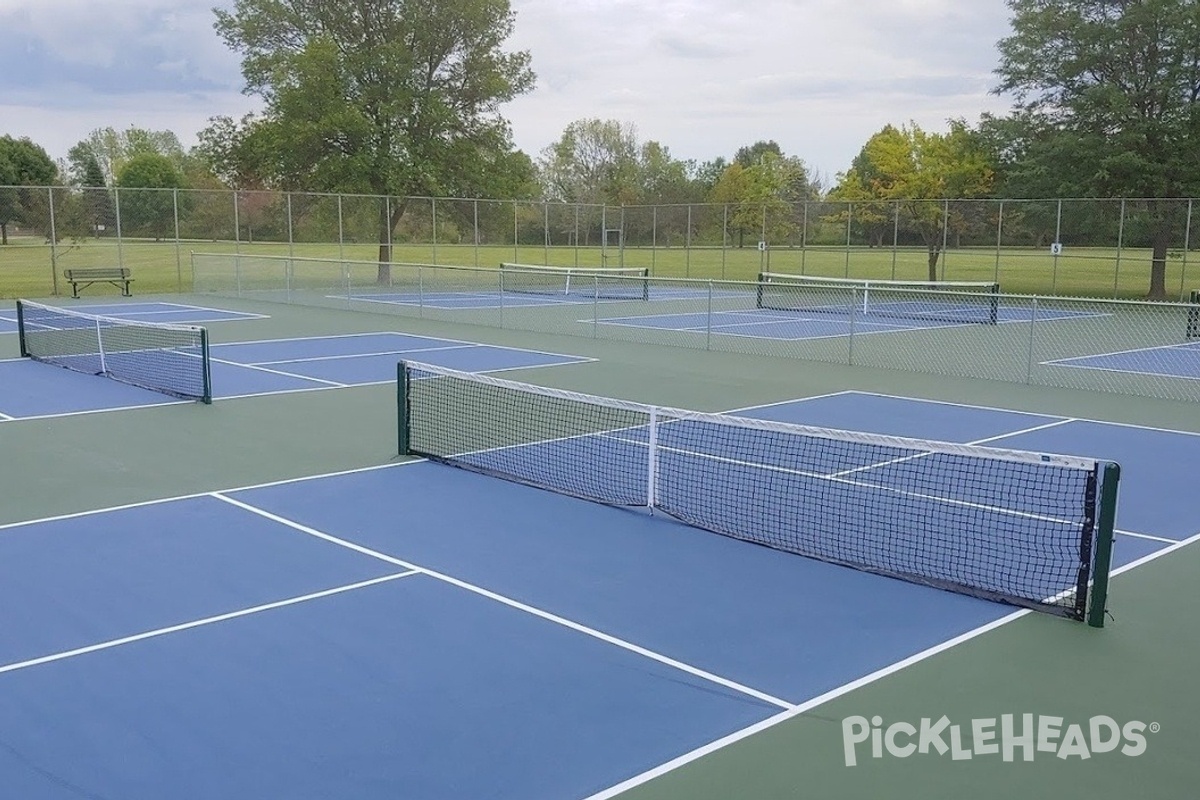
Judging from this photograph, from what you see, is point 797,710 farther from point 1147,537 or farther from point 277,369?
point 277,369

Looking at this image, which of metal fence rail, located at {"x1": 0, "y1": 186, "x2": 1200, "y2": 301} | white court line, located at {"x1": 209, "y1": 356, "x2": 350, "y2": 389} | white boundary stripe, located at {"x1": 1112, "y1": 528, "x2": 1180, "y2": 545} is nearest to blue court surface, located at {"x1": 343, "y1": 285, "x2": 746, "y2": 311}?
metal fence rail, located at {"x1": 0, "y1": 186, "x2": 1200, "y2": 301}

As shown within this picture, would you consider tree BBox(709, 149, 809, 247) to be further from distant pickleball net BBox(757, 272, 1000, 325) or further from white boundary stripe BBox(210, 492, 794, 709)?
white boundary stripe BBox(210, 492, 794, 709)

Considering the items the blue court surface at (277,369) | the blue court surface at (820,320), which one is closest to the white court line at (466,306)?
the blue court surface at (820,320)

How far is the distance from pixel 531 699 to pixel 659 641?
100 centimetres

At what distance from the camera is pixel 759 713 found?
5164 millimetres

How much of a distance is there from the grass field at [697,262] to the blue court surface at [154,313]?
188 inches

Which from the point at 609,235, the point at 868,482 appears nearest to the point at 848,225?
the point at 609,235

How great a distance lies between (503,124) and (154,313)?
63.7 ft

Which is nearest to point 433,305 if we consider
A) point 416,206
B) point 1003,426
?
point 416,206

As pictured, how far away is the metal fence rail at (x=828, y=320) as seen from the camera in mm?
17344

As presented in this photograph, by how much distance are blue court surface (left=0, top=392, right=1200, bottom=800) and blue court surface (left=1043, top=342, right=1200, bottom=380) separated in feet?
28.8

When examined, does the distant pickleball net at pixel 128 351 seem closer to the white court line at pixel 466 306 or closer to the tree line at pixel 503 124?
the white court line at pixel 466 306

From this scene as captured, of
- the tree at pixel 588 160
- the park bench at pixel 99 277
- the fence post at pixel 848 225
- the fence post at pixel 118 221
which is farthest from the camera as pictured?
the tree at pixel 588 160

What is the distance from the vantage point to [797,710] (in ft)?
17.0
